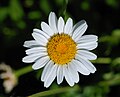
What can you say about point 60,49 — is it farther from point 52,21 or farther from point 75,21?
point 75,21

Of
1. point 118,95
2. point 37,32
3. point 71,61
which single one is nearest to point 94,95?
point 118,95

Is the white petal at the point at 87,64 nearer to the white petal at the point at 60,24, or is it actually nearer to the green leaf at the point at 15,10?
the white petal at the point at 60,24

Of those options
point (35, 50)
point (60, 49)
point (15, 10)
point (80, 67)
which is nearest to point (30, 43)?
point (35, 50)

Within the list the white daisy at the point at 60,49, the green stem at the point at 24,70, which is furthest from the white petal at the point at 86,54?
the green stem at the point at 24,70

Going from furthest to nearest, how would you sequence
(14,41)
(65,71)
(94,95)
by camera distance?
(14,41) < (94,95) < (65,71)

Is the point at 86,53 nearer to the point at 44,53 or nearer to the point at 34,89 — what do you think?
the point at 44,53
